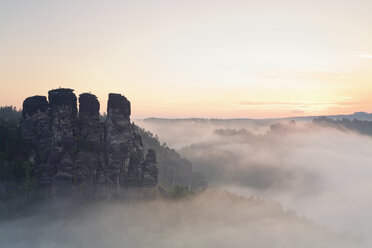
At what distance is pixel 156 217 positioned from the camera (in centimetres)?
10825

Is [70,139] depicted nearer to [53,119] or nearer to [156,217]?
[53,119]

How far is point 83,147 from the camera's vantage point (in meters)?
100

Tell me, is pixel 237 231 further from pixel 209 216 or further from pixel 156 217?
pixel 156 217

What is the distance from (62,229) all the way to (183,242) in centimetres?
3811

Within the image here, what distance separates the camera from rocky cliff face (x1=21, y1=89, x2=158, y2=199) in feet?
316

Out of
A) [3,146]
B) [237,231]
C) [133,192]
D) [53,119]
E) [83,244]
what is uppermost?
[53,119]

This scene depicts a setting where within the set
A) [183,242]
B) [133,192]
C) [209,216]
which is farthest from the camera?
[209,216]

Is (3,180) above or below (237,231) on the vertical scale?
above

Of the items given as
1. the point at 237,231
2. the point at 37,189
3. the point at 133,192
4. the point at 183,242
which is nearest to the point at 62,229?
the point at 37,189

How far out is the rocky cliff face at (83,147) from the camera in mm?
96250

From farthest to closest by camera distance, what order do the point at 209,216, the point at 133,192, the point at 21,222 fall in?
the point at 209,216 → the point at 133,192 → the point at 21,222

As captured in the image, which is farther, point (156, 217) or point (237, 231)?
point (237, 231)

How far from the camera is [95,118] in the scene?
104688 millimetres

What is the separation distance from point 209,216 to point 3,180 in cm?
7748
